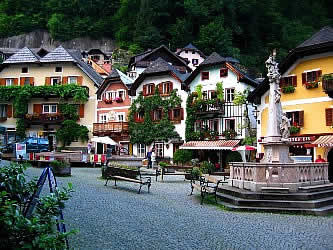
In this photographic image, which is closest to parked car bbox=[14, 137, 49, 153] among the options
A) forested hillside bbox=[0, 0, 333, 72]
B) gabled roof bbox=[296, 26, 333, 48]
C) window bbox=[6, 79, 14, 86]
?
window bbox=[6, 79, 14, 86]

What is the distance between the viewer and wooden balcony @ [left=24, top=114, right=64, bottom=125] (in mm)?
46656

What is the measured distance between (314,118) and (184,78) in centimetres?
1525

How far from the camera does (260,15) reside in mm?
77375

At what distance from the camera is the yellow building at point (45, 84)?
4728cm

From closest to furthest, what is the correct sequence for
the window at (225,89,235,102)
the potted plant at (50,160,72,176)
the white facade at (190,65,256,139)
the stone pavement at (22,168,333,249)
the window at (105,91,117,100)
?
1. the stone pavement at (22,168,333,249)
2. the potted plant at (50,160,72,176)
3. the white facade at (190,65,256,139)
4. the window at (225,89,235,102)
5. the window at (105,91,117,100)

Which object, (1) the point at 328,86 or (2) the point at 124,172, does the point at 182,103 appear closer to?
(1) the point at 328,86

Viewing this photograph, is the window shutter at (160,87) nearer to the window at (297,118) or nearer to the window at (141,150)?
the window at (141,150)

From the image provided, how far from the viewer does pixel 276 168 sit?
15.0m

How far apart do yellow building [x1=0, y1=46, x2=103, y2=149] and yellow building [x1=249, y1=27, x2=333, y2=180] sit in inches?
891

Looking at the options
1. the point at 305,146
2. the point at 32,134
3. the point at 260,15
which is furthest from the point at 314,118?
the point at 260,15

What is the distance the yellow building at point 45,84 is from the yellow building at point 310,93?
891 inches

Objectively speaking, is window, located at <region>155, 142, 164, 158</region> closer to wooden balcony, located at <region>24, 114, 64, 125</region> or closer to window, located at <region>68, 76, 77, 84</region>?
wooden balcony, located at <region>24, 114, 64, 125</region>

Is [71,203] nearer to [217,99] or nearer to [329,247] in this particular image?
[329,247]

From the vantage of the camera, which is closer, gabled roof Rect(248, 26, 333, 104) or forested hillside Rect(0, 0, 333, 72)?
gabled roof Rect(248, 26, 333, 104)
